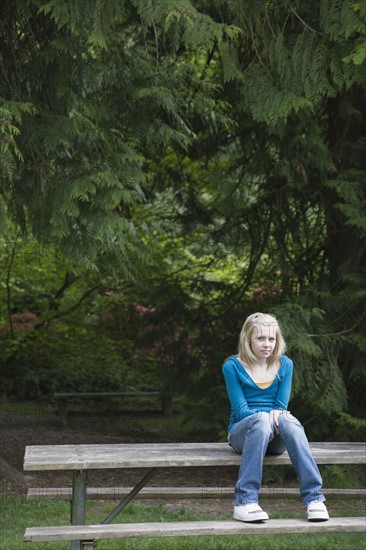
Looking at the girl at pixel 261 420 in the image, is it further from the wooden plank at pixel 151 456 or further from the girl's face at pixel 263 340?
the wooden plank at pixel 151 456

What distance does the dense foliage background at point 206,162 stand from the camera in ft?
21.7

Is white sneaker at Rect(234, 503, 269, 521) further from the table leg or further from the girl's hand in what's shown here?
the table leg

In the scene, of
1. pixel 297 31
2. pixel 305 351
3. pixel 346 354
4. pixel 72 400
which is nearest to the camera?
pixel 297 31

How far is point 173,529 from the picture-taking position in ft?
16.5

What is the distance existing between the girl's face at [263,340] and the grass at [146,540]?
190 centimetres

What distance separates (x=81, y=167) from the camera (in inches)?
268

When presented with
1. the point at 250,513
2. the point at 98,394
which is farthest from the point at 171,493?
the point at 98,394

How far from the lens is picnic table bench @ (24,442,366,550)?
4.96m

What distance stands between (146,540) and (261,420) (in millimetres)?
2080

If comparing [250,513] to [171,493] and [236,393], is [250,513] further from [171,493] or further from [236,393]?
[171,493]

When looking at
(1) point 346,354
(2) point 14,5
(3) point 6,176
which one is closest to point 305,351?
(1) point 346,354

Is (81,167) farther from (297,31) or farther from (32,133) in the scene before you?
(297,31)

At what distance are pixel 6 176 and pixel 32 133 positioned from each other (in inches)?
15.8

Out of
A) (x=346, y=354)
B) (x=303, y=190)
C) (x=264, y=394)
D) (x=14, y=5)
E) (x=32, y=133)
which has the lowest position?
(x=346, y=354)
